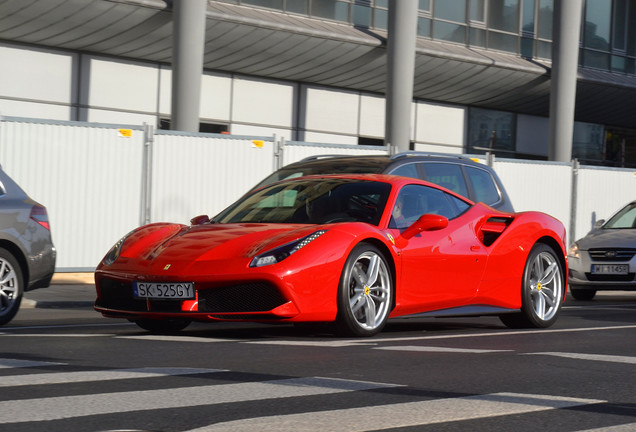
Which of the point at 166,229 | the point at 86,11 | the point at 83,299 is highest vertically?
the point at 86,11

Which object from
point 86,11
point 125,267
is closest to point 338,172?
point 125,267

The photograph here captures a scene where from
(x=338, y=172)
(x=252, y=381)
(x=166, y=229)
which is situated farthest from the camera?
(x=338, y=172)

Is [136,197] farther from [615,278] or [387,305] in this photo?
[387,305]

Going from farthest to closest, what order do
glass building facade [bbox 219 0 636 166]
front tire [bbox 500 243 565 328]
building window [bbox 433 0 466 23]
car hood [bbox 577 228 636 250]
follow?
building window [bbox 433 0 466 23], glass building facade [bbox 219 0 636 166], car hood [bbox 577 228 636 250], front tire [bbox 500 243 565 328]

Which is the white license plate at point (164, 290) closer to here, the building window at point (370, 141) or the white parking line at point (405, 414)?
the white parking line at point (405, 414)

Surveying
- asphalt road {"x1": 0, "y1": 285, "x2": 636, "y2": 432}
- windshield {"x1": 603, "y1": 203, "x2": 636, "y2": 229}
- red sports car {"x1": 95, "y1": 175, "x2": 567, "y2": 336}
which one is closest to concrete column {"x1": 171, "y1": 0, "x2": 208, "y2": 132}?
windshield {"x1": 603, "y1": 203, "x2": 636, "y2": 229}

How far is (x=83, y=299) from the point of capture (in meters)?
14.1

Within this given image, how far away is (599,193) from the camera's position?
78.5ft

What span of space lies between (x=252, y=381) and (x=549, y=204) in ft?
58.3

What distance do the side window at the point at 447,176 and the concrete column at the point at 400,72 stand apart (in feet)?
55.1

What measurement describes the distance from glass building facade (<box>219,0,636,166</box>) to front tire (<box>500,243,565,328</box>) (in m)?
18.3

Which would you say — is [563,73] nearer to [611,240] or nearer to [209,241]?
[611,240]

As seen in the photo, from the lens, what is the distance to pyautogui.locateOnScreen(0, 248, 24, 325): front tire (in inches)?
395

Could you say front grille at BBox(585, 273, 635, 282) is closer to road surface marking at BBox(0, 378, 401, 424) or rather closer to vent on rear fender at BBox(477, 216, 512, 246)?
vent on rear fender at BBox(477, 216, 512, 246)
